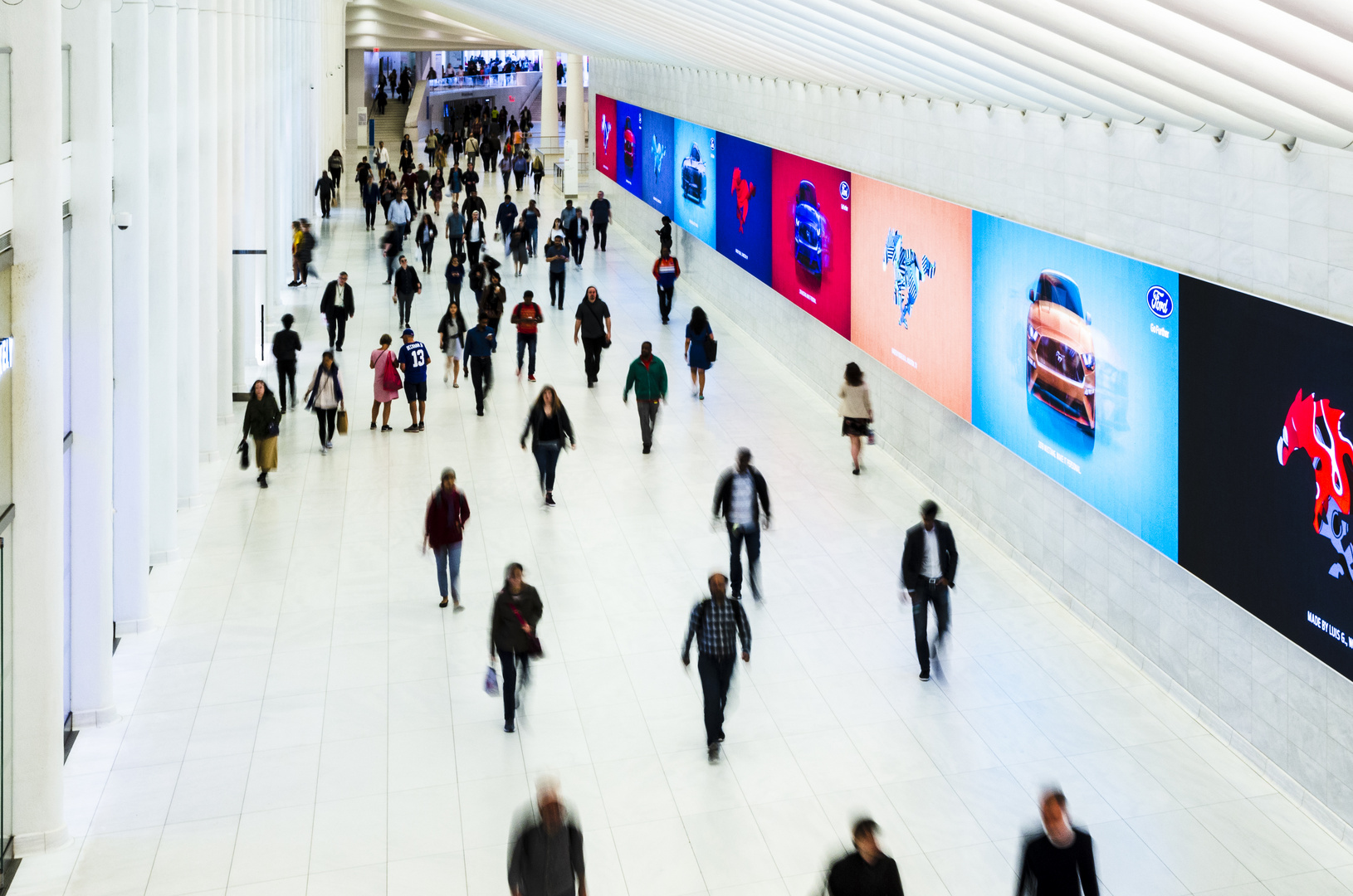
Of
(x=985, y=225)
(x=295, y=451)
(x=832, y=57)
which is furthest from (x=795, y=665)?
(x=295, y=451)

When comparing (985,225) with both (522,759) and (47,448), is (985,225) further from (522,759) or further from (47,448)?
(47,448)

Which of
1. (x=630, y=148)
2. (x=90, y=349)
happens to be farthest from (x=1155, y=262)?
(x=630, y=148)

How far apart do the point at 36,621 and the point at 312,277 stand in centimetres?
2085

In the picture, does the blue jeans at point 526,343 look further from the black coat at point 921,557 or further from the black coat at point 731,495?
the black coat at point 921,557

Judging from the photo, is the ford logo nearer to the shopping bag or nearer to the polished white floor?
the polished white floor

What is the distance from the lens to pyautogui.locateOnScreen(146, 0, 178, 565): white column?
11.6 metres

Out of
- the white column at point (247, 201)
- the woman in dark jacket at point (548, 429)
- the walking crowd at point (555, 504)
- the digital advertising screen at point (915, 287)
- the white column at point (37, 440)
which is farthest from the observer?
the white column at point (247, 201)

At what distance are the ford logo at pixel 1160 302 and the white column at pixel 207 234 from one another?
33.2 ft

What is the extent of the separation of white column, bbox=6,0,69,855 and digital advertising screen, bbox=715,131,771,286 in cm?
1322

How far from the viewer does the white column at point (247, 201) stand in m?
18.2

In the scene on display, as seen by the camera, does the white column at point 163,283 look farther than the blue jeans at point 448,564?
Yes

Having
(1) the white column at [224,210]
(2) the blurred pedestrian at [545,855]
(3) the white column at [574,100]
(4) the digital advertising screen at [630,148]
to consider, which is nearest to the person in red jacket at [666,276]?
(1) the white column at [224,210]

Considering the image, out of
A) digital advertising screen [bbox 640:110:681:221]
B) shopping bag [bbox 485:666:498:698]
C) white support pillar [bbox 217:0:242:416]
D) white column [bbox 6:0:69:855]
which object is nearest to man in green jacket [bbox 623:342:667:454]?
white support pillar [bbox 217:0:242:416]

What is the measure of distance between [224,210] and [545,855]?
1298 centimetres
